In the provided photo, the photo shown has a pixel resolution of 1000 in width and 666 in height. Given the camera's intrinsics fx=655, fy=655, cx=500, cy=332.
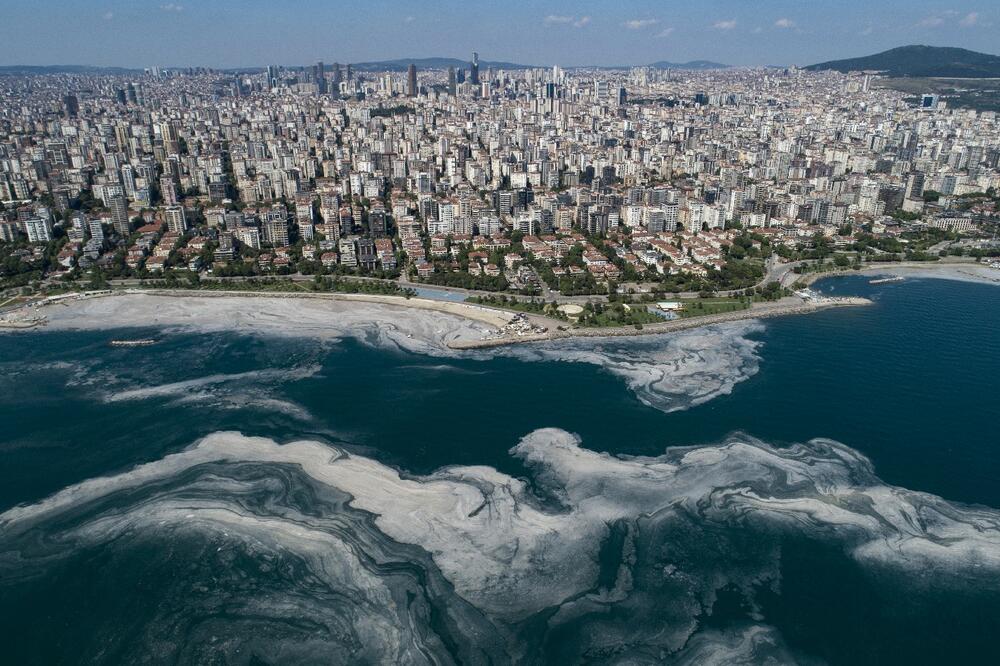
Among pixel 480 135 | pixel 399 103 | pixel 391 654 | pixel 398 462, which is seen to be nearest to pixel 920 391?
pixel 398 462

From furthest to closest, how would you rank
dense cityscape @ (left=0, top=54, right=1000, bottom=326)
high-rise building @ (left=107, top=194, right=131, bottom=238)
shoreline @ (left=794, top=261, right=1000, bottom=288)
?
1. high-rise building @ (left=107, top=194, right=131, bottom=238)
2. dense cityscape @ (left=0, top=54, right=1000, bottom=326)
3. shoreline @ (left=794, top=261, right=1000, bottom=288)

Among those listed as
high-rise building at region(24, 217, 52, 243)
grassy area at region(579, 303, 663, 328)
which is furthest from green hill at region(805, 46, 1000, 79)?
high-rise building at region(24, 217, 52, 243)

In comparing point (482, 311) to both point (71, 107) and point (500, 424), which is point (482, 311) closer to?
point (500, 424)

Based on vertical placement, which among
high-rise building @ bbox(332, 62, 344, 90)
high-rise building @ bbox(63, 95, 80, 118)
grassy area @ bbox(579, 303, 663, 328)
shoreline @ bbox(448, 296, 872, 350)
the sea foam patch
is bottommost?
the sea foam patch

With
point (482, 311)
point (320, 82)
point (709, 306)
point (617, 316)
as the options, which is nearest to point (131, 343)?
point (482, 311)

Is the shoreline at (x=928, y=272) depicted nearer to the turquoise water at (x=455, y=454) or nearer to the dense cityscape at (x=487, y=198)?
the dense cityscape at (x=487, y=198)

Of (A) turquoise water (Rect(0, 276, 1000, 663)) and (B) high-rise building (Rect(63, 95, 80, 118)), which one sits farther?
(B) high-rise building (Rect(63, 95, 80, 118))

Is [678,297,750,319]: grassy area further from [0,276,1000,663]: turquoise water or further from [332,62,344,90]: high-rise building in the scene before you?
[332,62,344,90]: high-rise building
